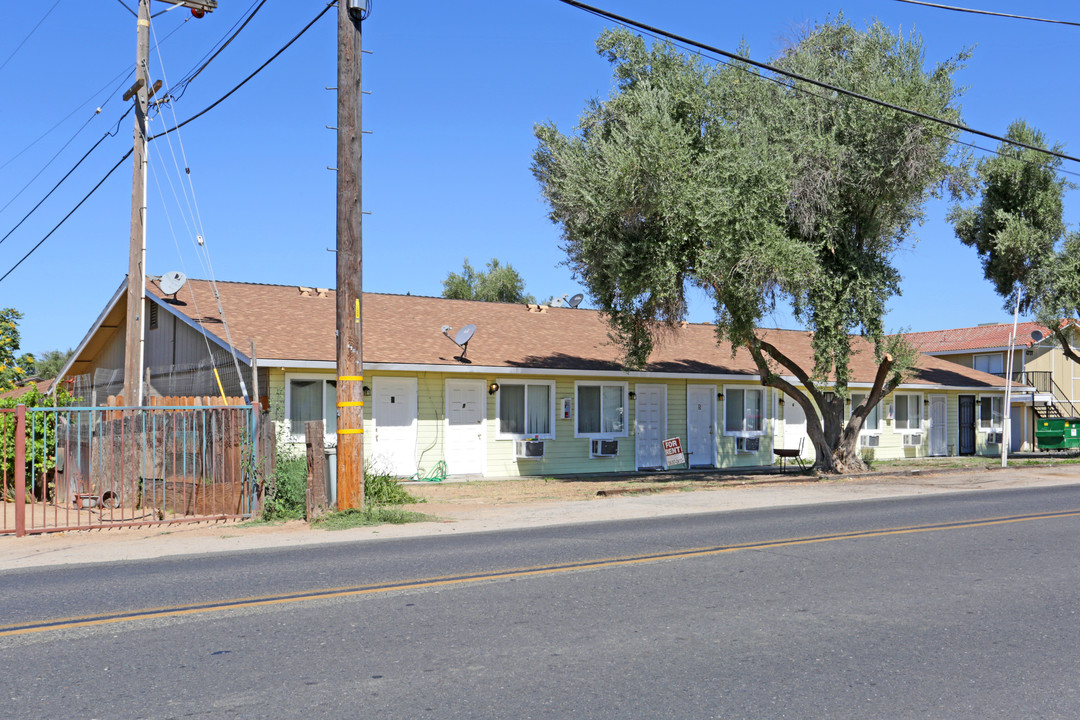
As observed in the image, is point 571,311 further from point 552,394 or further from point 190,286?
point 190,286

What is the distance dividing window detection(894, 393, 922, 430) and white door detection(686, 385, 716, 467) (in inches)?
324

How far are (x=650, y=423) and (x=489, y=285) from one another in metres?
31.2

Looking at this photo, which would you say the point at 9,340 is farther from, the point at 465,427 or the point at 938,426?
the point at 938,426

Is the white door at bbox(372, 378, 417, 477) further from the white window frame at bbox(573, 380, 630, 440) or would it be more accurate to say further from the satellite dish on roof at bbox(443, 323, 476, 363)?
the white window frame at bbox(573, 380, 630, 440)

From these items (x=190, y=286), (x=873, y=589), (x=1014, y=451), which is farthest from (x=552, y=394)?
(x=1014, y=451)

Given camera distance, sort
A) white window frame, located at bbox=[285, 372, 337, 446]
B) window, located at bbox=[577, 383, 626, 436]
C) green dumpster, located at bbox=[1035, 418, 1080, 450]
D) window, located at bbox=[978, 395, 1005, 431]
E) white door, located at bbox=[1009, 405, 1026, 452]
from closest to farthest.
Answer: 1. white window frame, located at bbox=[285, 372, 337, 446]
2. window, located at bbox=[577, 383, 626, 436]
3. green dumpster, located at bbox=[1035, 418, 1080, 450]
4. window, located at bbox=[978, 395, 1005, 431]
5. white door, located at bbox=[1009, 405, 1026, 452]

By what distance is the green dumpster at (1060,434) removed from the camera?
106 ft

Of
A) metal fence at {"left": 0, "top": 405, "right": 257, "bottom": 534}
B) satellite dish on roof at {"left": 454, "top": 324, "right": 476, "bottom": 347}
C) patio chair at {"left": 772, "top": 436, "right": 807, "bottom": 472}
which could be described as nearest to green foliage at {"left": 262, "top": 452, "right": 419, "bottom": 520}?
metal fence at {"left": 0, "top": 405, "right": 257, "bottom": 534}

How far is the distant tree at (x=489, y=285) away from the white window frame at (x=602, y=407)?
3032cm

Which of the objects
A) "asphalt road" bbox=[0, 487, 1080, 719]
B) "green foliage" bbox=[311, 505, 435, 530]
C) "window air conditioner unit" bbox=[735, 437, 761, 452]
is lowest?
"green foliage" bbox=[311, 505, 435, 530]

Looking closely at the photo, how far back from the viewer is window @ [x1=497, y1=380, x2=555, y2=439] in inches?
861

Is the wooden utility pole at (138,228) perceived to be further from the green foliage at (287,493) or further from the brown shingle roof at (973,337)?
the brown shingle roof at (973,337)

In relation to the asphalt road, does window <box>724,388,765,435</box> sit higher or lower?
higher

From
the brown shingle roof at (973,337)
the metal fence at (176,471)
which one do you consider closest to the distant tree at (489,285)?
the brown shingle roof at (973,337)
